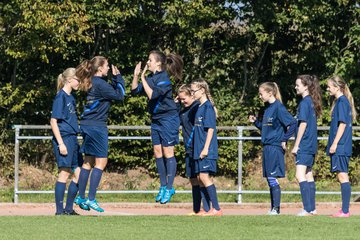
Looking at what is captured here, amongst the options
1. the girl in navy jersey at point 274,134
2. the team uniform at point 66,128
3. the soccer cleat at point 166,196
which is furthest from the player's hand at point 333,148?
the team uniform at point 66,128

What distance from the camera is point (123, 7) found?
909 inches

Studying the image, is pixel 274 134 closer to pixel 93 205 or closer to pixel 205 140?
pixel 205 140

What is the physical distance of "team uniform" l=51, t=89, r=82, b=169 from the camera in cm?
1473

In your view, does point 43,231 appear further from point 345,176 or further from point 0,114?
point 0,114

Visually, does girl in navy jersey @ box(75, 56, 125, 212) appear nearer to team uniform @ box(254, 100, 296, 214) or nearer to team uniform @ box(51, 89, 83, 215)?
team uniform @ box(51, 89, 83, 215)

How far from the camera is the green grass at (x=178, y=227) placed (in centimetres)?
1197

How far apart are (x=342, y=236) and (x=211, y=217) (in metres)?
2.74

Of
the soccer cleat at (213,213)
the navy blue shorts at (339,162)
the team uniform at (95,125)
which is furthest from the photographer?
the soccer cleat at (213,213)

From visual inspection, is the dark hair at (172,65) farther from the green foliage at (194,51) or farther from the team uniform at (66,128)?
the green foliage at (194,51)

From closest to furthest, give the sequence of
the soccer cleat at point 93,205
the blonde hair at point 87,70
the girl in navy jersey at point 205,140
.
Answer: the soccer cleat at point 93,205
the blonde hair at point 87,70
the girl in navy jersey at point 205,140


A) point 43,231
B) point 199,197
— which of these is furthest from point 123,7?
point 43,231

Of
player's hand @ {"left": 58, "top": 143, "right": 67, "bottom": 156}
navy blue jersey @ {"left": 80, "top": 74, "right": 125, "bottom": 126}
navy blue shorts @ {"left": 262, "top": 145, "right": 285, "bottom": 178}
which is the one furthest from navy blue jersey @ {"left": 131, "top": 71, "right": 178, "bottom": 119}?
navy blue shorts @ {"left": 262, "top": 145, "right": 285, "bottom": 178}

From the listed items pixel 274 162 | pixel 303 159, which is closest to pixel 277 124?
pixel 274 162

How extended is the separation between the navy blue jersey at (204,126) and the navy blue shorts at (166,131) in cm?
31
